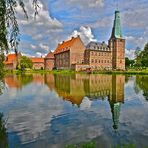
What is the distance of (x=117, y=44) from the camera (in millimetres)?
109562

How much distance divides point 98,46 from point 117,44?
983 cm

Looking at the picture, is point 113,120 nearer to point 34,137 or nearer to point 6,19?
point 34,137

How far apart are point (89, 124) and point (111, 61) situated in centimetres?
10175

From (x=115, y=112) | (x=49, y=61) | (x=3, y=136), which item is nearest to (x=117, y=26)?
(x=49, y=61)

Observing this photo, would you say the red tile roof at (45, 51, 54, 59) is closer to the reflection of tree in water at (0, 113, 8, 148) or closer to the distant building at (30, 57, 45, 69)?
the distant building at (30, 57, 45, 69)

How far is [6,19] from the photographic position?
859cm

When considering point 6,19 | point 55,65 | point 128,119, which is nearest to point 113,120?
point 128,119

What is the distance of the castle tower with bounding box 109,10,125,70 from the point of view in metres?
110

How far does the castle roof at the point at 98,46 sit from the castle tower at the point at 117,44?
10.8ft

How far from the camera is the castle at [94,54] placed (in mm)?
102481

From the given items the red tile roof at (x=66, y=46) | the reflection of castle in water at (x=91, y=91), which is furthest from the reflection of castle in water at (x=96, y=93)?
the red tile roof at (x=66, y=46)

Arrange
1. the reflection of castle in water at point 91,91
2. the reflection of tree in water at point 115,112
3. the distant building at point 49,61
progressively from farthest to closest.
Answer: the distant building at point 49,61 < the reflection of castle in water at point 91,91 < the reflection of tree in water at point 115,112

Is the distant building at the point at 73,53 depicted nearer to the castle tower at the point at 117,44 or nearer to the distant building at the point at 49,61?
the distant building at the point at 49,61

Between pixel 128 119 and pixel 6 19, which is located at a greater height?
pixel 6 19
